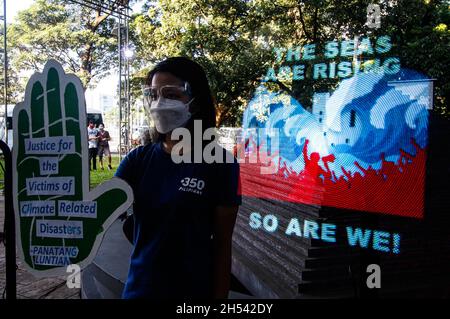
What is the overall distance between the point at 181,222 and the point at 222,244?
146 mm

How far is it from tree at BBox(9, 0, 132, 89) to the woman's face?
26.5 ft

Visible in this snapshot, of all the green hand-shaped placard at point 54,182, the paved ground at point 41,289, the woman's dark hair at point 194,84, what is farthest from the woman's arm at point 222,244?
the paved ground at point 41,289

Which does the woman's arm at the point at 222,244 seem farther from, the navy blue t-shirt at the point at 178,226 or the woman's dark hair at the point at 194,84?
the woman's dark hair at the point at 194,84

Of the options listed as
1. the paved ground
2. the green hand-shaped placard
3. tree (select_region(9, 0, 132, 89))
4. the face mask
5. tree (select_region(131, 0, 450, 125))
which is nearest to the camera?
the face mask

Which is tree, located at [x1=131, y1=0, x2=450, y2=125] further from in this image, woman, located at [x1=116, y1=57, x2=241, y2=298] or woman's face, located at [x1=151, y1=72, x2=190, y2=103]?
woman, located at [x1=116, y1=57, x2=241, y2=298]

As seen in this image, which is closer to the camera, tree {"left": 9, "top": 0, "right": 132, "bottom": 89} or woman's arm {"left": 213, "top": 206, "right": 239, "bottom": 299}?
woman's arm {"left": 213, "top": 206, "right": 239, "bottom": 299}

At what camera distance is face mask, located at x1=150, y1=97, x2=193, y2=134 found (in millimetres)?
1237

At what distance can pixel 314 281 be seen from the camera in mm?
2531

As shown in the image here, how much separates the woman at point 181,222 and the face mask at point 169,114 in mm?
58

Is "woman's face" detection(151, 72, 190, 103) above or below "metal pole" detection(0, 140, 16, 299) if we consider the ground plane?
above

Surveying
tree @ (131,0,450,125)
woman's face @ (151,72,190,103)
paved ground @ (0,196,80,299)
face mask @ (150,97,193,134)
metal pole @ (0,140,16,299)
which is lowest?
paved ground @ (0,196,80,299)

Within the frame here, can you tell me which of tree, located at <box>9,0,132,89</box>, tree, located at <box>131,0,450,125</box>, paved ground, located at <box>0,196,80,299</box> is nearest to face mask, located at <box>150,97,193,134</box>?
paved ground, located at <box>0,196,80,299</box>
